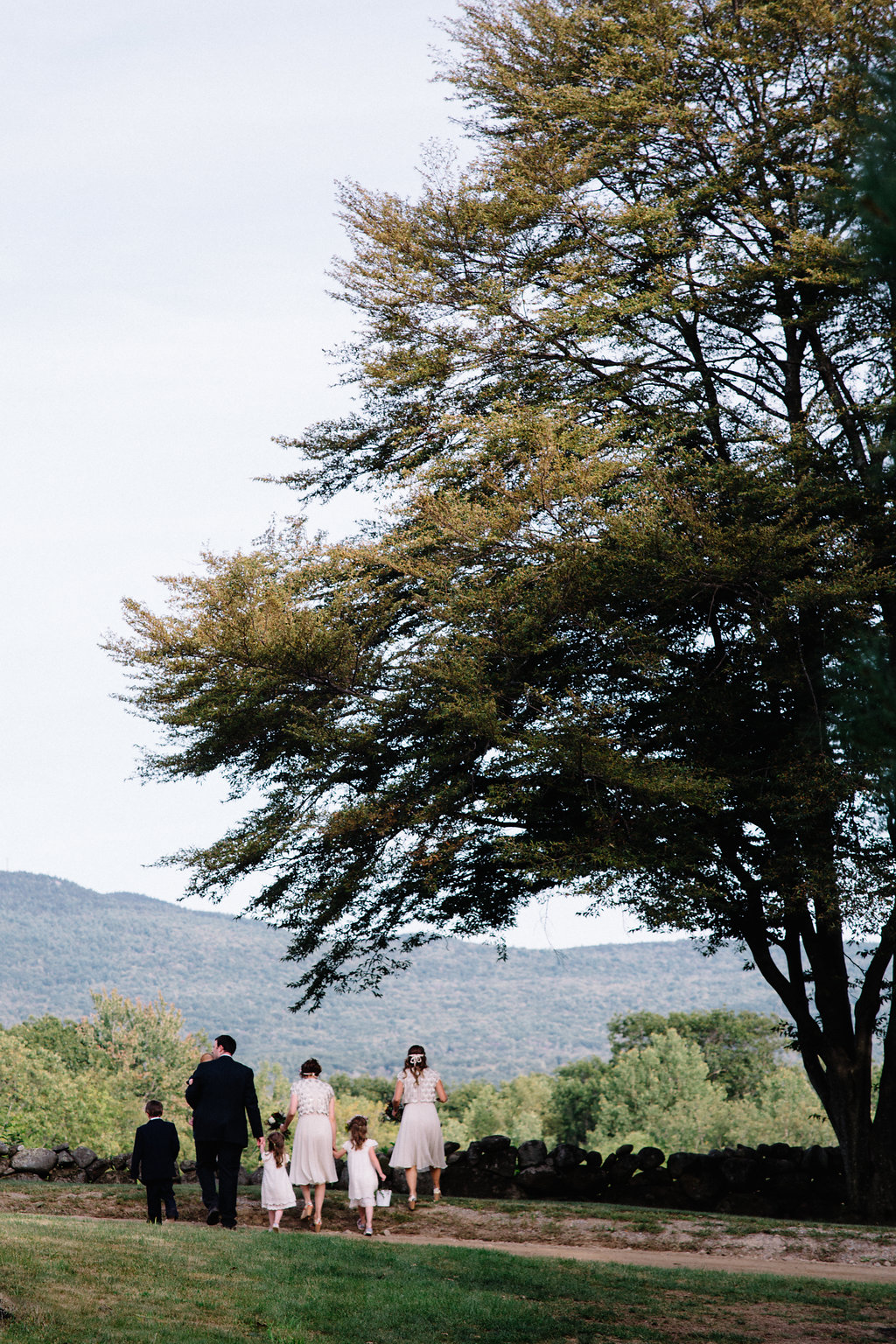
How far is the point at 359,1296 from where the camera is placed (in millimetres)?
7957

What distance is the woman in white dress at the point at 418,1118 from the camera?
1327 centimetres

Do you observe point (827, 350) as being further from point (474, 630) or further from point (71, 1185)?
point (71, 1185)

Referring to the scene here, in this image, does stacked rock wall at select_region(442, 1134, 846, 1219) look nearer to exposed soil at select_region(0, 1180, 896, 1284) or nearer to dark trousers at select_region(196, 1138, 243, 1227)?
exposed soil at select_region(0, 1180, 896, 1284)

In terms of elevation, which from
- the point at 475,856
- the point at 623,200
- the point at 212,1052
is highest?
the point at 623,200

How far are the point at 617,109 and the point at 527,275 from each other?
2.37 metres

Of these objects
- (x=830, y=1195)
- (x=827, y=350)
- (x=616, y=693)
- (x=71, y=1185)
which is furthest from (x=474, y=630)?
(x=830, y=1195)

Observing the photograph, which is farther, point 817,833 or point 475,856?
point 475,856

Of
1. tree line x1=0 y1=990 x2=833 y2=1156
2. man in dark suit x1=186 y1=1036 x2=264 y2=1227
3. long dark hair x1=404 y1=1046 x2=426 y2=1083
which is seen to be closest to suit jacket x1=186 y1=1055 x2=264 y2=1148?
man in dark suit x1=186 y1=1036 x2=264 y2=1227

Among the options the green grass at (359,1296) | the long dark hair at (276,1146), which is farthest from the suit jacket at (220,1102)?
the long dark hair at (276,1146)

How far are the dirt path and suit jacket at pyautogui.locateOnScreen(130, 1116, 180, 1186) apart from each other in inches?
86.0

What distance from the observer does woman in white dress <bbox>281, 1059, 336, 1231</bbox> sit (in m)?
12.3

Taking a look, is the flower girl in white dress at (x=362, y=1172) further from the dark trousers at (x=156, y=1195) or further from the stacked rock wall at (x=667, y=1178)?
the stacked rock wall at (x=667, y=1178)

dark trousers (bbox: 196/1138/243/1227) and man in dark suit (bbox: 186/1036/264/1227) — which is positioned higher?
man in dark suit (bbox: 186/1036/264/1227)

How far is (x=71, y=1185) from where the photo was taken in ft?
45.4
